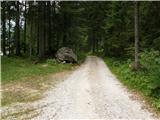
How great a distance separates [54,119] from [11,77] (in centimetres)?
1055

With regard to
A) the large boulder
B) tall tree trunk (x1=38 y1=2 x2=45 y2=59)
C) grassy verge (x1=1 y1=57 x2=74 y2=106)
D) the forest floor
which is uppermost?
tall tree trunk (x1=38 y1=2 x2=45 y2=59)

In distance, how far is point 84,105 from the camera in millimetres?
12789

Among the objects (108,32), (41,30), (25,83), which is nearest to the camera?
(25,83)

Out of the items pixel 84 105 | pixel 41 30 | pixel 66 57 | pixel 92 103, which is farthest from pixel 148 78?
pixel 41 30

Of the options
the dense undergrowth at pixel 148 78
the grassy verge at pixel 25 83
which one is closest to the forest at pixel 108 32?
the dense undergrowth at pixel 148 78

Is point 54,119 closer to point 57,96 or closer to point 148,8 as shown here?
point 57,96

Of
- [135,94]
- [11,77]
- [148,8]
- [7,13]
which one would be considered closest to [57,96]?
[135,94]

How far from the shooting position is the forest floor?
11355mm

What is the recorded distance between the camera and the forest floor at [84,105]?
11355mm

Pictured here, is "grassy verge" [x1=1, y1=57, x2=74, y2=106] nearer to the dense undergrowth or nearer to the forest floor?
the forest floor

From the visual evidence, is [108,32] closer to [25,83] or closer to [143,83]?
[25,83]

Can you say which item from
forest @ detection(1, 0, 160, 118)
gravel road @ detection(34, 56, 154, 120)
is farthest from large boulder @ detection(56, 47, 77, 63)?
gravel road @ detection(34, 56, 154, 120)

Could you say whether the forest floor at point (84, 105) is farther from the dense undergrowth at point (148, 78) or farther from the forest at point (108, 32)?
the forest at point (108, 32)

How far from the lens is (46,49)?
38.5 meters
